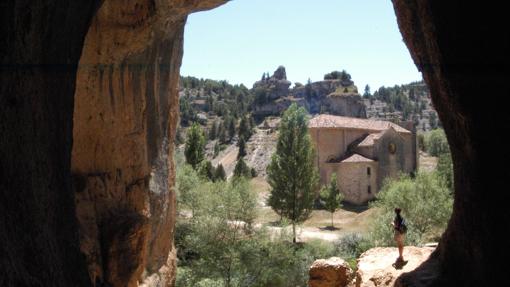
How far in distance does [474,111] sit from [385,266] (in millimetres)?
7598

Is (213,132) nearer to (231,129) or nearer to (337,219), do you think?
(231,129)

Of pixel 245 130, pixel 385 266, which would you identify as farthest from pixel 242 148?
pixel 385 266

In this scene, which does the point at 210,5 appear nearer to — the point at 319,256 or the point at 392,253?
the point at 392,253

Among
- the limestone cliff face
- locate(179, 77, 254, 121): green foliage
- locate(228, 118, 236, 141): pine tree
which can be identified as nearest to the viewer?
the limestone cliff face

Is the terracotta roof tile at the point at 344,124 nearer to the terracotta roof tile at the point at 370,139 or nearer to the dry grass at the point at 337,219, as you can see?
the terracotta roof tile at the point at 370,139

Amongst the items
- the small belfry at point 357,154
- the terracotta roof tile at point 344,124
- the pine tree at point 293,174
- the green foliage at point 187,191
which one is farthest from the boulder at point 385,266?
the terracotta roof tile at point 344,124

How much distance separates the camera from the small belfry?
45.8m

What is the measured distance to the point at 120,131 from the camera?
10.1 m

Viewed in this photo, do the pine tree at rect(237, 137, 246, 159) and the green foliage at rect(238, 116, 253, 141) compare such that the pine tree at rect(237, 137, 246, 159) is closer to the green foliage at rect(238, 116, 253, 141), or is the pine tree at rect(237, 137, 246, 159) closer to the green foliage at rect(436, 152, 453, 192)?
the green foliage at rect(238, 116, 253, 141)

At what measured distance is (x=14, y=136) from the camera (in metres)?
4.31

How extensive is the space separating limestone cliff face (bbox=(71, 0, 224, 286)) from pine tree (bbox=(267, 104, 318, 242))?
24.9 metres

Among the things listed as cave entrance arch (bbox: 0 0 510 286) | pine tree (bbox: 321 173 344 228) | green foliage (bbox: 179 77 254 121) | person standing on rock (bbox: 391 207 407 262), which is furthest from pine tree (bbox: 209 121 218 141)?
cave entrance arch (bbox: 0 0 510 286)

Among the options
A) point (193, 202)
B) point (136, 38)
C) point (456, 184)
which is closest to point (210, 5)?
point (136, 38)

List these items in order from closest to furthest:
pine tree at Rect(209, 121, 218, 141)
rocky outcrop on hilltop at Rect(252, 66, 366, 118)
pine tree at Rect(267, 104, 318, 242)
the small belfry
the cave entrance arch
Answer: the cave entrance arch < pine tree at Rect(267, 104, 318, 242) < the small belfry < pine tree at Rect(209, 121, 218, 141) < rocky outcrop on hilltop at Rect(252, 66, 366, 118)
